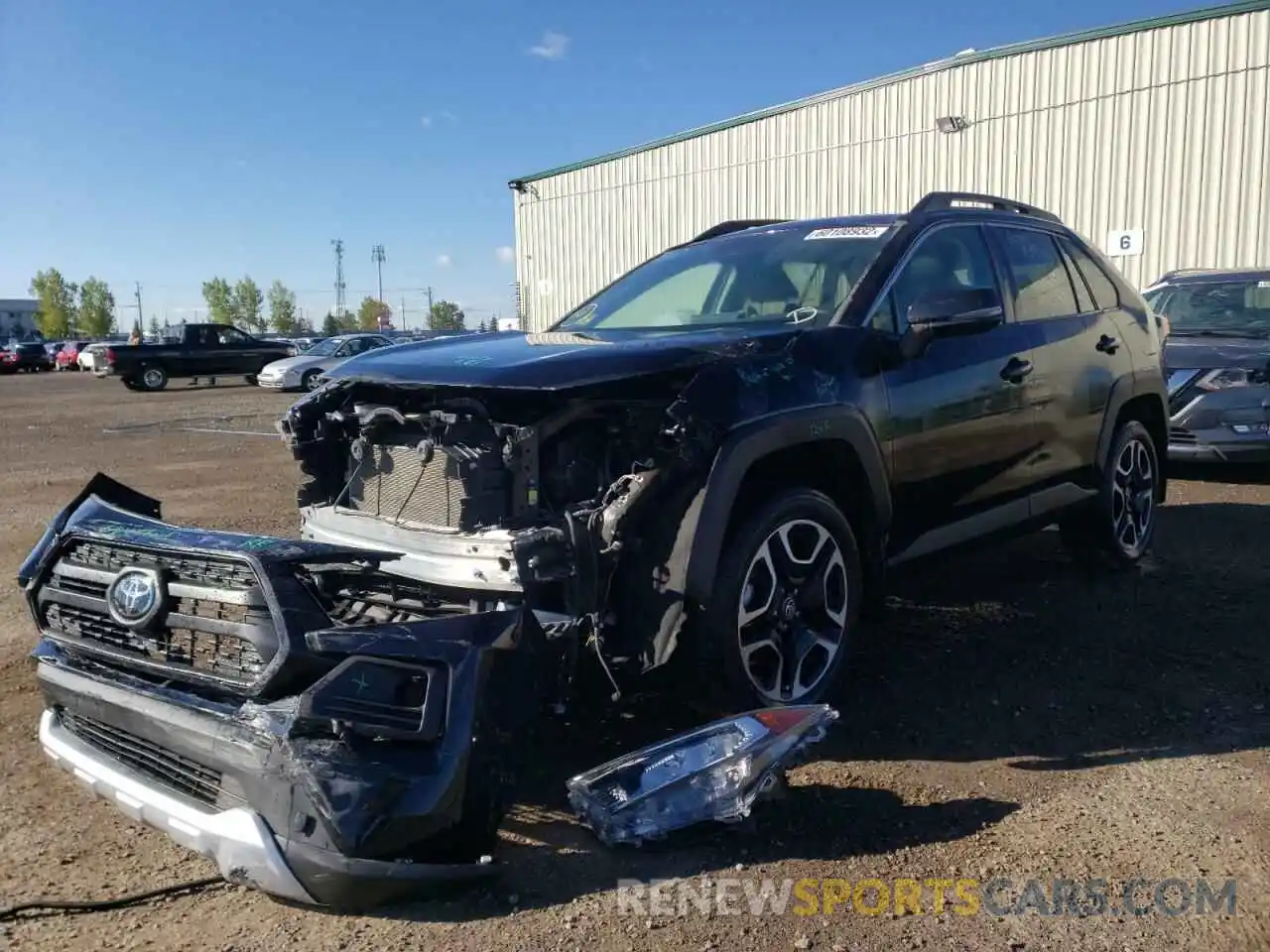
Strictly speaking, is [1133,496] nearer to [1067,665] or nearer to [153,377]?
[1067,665]

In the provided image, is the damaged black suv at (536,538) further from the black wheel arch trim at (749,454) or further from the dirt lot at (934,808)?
the dirt lot at (934,808)

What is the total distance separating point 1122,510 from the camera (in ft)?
19.0

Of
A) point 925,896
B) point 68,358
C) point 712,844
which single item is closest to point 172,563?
point 712,844

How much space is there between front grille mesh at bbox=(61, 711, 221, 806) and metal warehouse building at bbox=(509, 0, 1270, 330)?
51.3 ft

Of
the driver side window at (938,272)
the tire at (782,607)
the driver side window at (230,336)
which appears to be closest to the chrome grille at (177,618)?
the tire at (782,607)

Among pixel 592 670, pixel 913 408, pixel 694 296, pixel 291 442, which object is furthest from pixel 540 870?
pixel 694 296

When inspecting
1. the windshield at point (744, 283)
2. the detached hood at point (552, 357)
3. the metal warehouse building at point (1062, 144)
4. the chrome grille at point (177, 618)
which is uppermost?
the metal warehouse building at point (1062, 144)

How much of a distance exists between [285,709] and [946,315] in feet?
8.89

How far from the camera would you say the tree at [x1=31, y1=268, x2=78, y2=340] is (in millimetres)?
108938

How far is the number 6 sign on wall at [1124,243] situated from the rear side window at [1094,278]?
36.9ft

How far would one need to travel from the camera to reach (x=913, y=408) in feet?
13.5

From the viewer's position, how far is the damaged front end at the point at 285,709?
7.93 feet

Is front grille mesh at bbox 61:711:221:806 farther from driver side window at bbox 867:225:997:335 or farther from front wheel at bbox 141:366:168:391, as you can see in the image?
front wheel at bbox 141:366:168:391

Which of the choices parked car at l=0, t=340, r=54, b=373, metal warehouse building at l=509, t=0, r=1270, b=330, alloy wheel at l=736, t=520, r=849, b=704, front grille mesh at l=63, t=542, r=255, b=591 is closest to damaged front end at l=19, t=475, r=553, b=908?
front grille mesh at l=63, t=542, r=255, b=591
